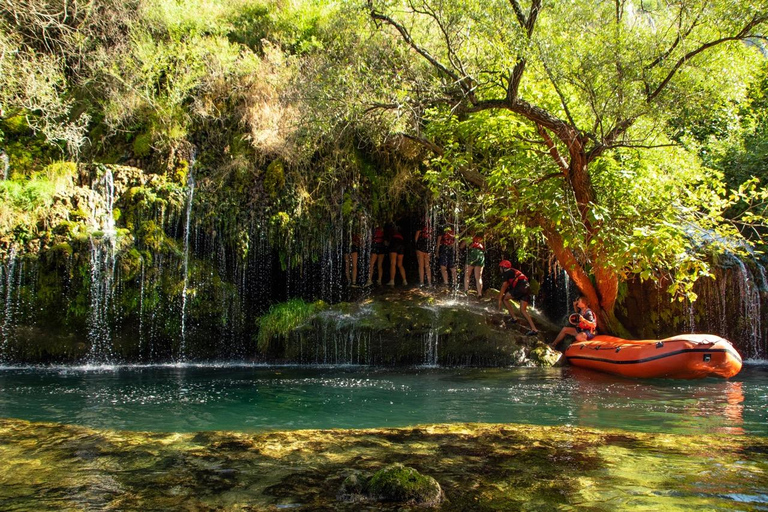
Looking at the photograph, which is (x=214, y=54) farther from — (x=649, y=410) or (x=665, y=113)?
(x=649, y=410)

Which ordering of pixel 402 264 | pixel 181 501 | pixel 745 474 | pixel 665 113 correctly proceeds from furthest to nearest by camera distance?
pixel 402 264 → pixel 665 113 → pixel 745 474 → pixel 181 501

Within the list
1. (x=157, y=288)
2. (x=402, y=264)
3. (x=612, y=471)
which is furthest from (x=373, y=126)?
(x=612, y=471)

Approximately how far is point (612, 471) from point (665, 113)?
7.74 m

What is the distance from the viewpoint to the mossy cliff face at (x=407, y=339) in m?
11.3

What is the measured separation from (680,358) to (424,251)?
19.6 ft

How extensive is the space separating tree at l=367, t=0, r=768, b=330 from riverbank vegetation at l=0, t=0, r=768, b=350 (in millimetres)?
47

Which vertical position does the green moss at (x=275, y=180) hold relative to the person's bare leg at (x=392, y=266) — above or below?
above

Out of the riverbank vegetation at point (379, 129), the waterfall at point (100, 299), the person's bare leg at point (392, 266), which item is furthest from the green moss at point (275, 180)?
the waterfall at point (100, 299)

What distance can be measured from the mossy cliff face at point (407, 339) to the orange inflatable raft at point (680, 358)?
1.68 meters

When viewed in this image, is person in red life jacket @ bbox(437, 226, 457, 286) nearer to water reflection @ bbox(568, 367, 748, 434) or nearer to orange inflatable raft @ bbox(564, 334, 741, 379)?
water reflection @ bbox(568, 367, 748, 434)

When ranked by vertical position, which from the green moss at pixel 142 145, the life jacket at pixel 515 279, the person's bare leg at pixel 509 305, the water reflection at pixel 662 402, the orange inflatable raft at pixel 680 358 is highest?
the green moss at pixel 142 145

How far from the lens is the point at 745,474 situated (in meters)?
4.22

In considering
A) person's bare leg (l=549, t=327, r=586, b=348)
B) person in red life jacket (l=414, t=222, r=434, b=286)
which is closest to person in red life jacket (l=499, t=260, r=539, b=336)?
person's bare leg (l=549, t=327, r=586, b=348)

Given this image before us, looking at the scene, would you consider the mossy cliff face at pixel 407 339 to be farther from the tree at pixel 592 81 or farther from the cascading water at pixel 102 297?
the cascading water at pixel 102 297
